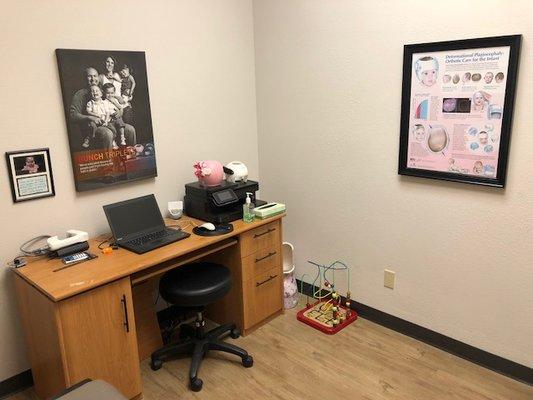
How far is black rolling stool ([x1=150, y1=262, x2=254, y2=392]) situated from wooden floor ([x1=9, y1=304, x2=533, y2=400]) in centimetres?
8

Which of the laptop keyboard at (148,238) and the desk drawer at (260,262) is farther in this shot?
the desk drawer at (260,262)

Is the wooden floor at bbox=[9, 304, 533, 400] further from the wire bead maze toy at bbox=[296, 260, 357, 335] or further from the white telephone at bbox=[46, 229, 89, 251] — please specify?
the white telephone at bbox=[46, 229, 89, 251]

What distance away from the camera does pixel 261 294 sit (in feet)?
9.33

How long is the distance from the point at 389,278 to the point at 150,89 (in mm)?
1918

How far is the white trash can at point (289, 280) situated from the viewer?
123 inches

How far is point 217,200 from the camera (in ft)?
8.59

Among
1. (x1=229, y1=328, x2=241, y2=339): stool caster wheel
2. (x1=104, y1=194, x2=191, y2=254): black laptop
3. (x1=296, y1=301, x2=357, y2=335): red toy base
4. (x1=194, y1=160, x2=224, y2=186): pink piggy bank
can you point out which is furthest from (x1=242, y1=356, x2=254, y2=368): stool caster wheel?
(x1=194, y1=160, x2=224, y2=186): pink piggy bank

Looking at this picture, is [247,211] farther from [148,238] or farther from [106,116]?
[106,116]

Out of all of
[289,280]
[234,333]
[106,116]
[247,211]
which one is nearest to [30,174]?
[106,116]

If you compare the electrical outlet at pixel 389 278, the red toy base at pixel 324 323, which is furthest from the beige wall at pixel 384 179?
the red toy base at pixel 324 323

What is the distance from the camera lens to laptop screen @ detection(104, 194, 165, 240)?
7.82 feet

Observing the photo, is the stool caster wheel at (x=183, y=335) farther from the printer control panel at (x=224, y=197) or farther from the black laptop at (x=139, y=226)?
the printer control panel at (x=224, y=197)

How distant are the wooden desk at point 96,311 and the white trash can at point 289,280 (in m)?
0.63

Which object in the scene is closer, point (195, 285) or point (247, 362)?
point (195, 285)
